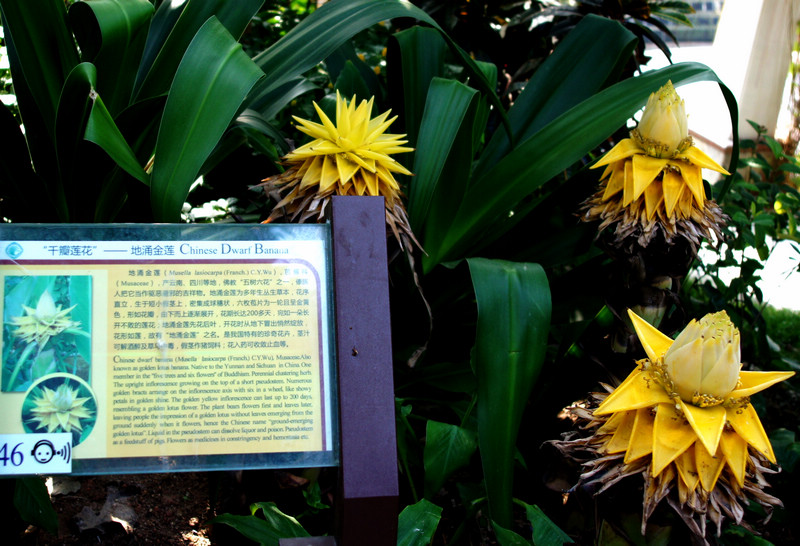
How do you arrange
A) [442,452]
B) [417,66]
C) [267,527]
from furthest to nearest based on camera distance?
1. [417,66]
2. [442,452]
3. [267,527]

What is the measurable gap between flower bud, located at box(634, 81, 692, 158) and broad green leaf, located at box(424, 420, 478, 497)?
0.61 meters

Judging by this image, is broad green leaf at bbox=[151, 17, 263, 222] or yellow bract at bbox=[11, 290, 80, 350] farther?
broad green leaf at bbox=[151, 17, 263, 222]

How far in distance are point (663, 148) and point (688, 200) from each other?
0.34 feet

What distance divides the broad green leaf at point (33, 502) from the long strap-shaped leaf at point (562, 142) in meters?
0.85

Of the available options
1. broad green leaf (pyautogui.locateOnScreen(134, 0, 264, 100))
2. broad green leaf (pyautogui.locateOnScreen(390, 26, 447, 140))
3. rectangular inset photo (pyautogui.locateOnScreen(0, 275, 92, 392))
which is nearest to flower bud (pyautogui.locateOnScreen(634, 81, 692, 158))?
broad green leaf (pyautogui.locateOnScreen(390, 26, 447, 140))

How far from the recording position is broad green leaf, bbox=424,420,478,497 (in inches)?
47.6

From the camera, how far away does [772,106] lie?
445 centimetres

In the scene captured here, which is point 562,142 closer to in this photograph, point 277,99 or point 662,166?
point 662,166

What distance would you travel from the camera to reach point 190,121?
3.89ft

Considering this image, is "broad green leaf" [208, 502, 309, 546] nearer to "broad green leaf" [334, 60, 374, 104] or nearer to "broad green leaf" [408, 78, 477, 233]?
"broad green leaf" [408, 78, 477, 233]

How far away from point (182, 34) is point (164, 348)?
0.83 metres

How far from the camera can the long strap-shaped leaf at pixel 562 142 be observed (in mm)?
1467

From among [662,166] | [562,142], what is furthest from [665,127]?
[562,142]

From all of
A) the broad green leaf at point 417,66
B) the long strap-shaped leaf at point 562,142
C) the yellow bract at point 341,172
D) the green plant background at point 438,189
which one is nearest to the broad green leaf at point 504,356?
the green plant background at point 438,189
